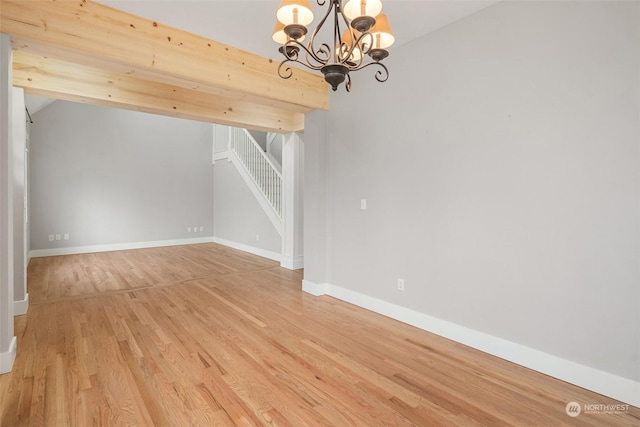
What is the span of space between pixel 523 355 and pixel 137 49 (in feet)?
13.0

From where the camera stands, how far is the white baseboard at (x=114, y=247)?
6566 millimetres

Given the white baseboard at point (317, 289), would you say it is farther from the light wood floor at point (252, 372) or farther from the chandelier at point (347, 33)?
the chandelier at point (347, 33)

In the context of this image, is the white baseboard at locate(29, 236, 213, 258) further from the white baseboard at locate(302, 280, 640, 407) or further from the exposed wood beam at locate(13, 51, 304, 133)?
→ the white baseboard at locate(302, 280, 640, 407)

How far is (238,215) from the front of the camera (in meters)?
7.63

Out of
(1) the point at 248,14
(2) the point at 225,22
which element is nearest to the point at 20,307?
(2) the point at 225,22

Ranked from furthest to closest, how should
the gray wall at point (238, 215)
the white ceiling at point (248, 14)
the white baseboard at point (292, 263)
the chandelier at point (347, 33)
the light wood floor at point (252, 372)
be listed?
the gray wall at point (238, 215)
the white baseboard at point (292, 263)
the white ceiling at point (248, 14)
the light wood floor at point (252, 372)
the chandelier at point (347, 33)

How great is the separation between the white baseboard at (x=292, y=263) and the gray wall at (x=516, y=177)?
2.21 metres

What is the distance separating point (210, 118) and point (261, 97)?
4.96ft

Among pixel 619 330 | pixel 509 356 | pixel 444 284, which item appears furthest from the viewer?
pixel 444 284

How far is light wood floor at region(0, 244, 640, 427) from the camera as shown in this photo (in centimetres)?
184

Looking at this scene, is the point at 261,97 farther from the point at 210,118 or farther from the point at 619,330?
the point at 619,330

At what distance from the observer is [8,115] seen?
2234 millimetres

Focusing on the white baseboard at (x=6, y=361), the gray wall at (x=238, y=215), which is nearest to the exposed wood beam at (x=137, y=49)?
the white baseboard at (x=6, y=361)

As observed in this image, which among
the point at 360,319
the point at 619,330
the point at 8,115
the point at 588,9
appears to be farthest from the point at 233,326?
the point at 588,9
